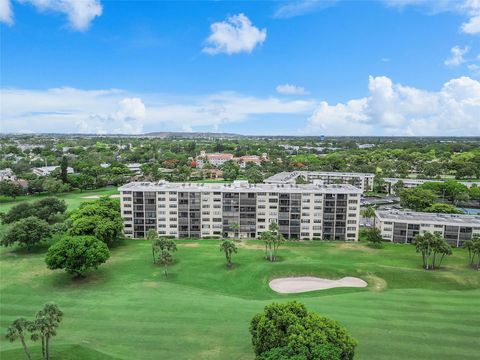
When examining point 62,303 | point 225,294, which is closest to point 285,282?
point 225,294

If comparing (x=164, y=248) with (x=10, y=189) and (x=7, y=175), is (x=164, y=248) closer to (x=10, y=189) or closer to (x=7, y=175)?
(x=10, y=189)

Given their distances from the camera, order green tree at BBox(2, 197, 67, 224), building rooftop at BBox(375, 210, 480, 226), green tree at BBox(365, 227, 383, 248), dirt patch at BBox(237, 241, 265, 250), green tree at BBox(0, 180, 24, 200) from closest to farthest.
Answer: dirt patch at BBox(237, 241, 265, 250)
green tree at BBox(365, 227, 383, 248)
building rooftop at BBox(375, 210, 480, 226)
green tree at BBox(2, 197, 67, 224)
green tree at BBox(0, 180, 24, 200)

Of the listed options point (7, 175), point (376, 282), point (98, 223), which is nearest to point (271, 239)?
point (376, 282)

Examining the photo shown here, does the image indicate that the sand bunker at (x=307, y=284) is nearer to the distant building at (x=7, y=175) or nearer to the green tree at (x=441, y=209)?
the green tree at (x=441, y=209)

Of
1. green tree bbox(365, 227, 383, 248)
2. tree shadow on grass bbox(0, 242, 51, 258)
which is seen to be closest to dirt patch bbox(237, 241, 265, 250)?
green tree bbox(365, 227, 383, 248)

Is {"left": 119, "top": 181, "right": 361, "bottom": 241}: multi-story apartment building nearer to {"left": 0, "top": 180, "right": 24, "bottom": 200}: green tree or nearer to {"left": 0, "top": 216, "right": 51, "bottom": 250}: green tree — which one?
{"left": 0, "top": 216, "right": 51, "bottom": 250}: green tree

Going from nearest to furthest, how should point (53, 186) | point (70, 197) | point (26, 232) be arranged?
point (26, 232) < point (53, 186) < point (70, 197)

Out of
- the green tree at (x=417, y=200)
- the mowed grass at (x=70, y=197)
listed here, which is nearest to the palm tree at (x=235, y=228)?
the green tree at (x=417, y=200)

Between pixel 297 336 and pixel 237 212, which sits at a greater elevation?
pixel 297 336
